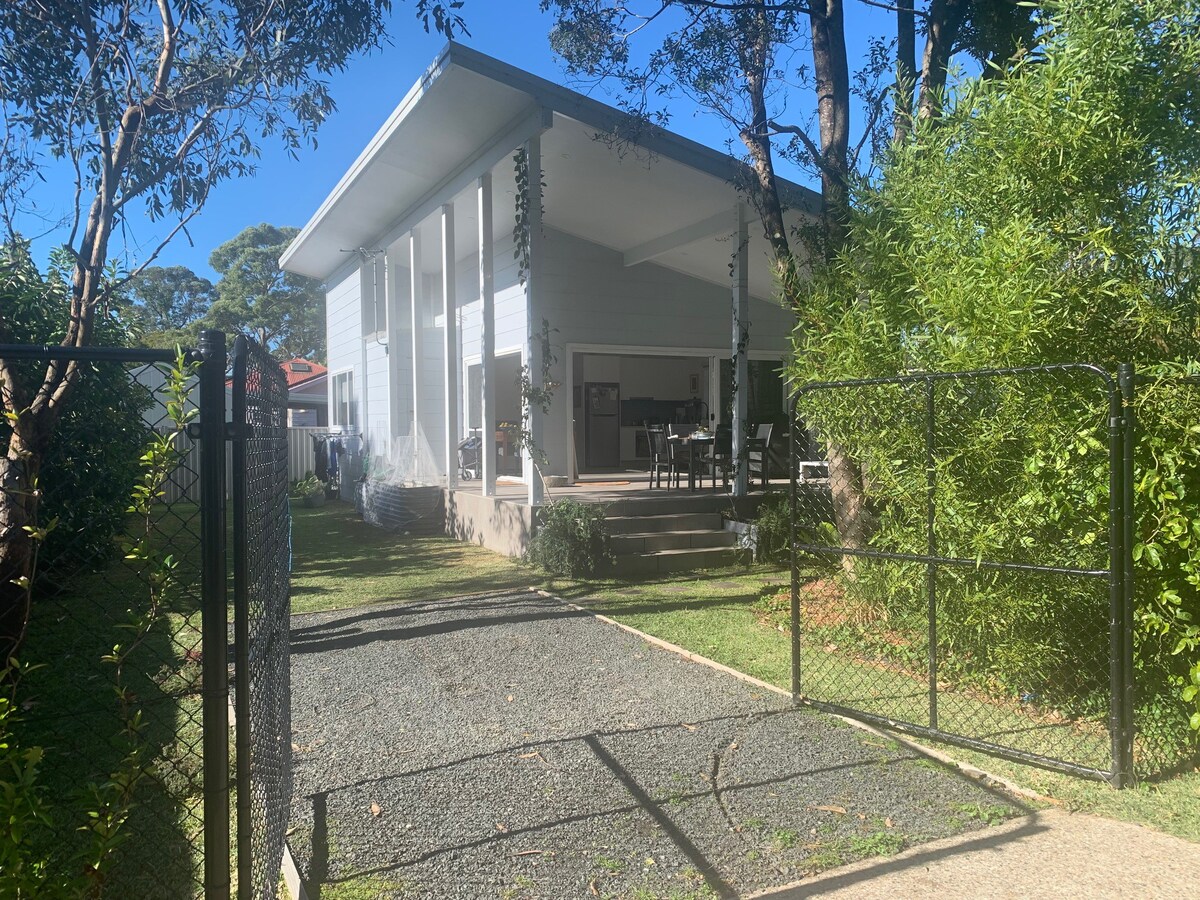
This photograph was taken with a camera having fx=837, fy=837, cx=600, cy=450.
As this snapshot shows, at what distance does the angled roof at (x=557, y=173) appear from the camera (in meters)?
8.86

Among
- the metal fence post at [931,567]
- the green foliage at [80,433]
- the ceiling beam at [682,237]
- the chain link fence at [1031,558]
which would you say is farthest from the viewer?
the ceiling beam at [682,237]

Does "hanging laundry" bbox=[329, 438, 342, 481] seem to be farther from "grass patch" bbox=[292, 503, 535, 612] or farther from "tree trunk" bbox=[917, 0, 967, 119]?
"tree trunk" bbox=[917, 0, 967, 119]

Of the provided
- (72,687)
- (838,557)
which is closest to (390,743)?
(72,687)

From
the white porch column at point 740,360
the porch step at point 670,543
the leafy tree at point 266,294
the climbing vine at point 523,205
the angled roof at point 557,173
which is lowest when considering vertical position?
the porch step at point 670,543

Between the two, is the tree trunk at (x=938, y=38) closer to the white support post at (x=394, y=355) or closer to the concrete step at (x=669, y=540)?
the concrete step at (x=669, y=540)

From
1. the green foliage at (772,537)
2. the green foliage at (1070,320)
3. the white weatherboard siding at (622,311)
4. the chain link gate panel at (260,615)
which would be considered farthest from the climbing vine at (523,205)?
the chain link gate panel at (260,615)

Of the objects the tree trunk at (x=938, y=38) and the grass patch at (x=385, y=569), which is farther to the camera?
the grass patch at (x=385, y=569)

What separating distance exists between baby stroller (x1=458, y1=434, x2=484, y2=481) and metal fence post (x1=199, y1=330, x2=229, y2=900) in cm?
1165

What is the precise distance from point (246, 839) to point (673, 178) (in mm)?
9256

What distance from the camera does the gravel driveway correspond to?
10.1ft

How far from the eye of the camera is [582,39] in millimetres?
8930

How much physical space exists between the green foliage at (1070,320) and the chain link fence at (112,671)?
3.68m

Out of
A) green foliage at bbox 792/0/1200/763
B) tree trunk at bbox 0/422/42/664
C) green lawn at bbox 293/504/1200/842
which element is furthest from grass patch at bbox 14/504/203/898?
green foliage at bbox 792/0/1200/763

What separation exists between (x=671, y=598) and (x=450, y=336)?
5522 millimetres
